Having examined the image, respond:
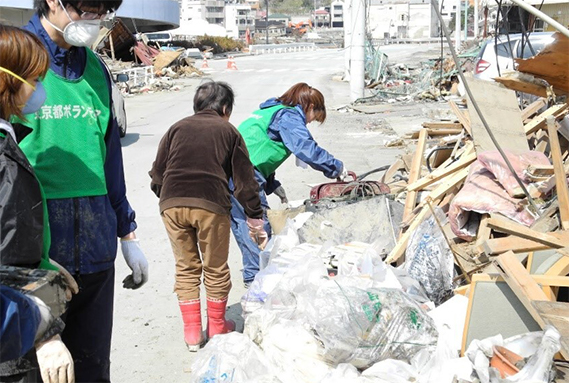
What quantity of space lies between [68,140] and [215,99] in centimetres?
201

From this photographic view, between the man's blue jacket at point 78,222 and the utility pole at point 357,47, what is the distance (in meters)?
17.8

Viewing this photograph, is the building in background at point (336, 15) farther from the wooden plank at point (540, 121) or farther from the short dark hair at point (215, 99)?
the short dark hair at point (215, 99)

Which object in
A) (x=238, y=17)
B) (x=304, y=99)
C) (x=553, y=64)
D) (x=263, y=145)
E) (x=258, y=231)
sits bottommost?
(x=258, y=231)

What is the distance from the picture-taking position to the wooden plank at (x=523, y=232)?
13.2 ft

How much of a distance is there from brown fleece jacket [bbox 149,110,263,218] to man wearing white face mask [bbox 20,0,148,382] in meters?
1.41

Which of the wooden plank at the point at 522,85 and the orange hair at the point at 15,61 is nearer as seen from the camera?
the orange hair at the point at 15,61

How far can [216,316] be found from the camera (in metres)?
4.57

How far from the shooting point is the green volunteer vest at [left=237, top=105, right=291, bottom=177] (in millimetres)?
5527

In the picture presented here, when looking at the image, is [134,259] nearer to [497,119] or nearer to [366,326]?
[366,326]

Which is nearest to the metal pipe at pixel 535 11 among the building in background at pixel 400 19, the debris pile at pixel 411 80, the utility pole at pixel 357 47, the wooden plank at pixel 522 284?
the wooden plank at pixel 522 284

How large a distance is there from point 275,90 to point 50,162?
837 inches

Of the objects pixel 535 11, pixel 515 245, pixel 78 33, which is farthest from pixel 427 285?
pixel 78 33

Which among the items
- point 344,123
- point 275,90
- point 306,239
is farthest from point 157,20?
point 306,239

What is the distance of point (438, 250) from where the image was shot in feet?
15.8
